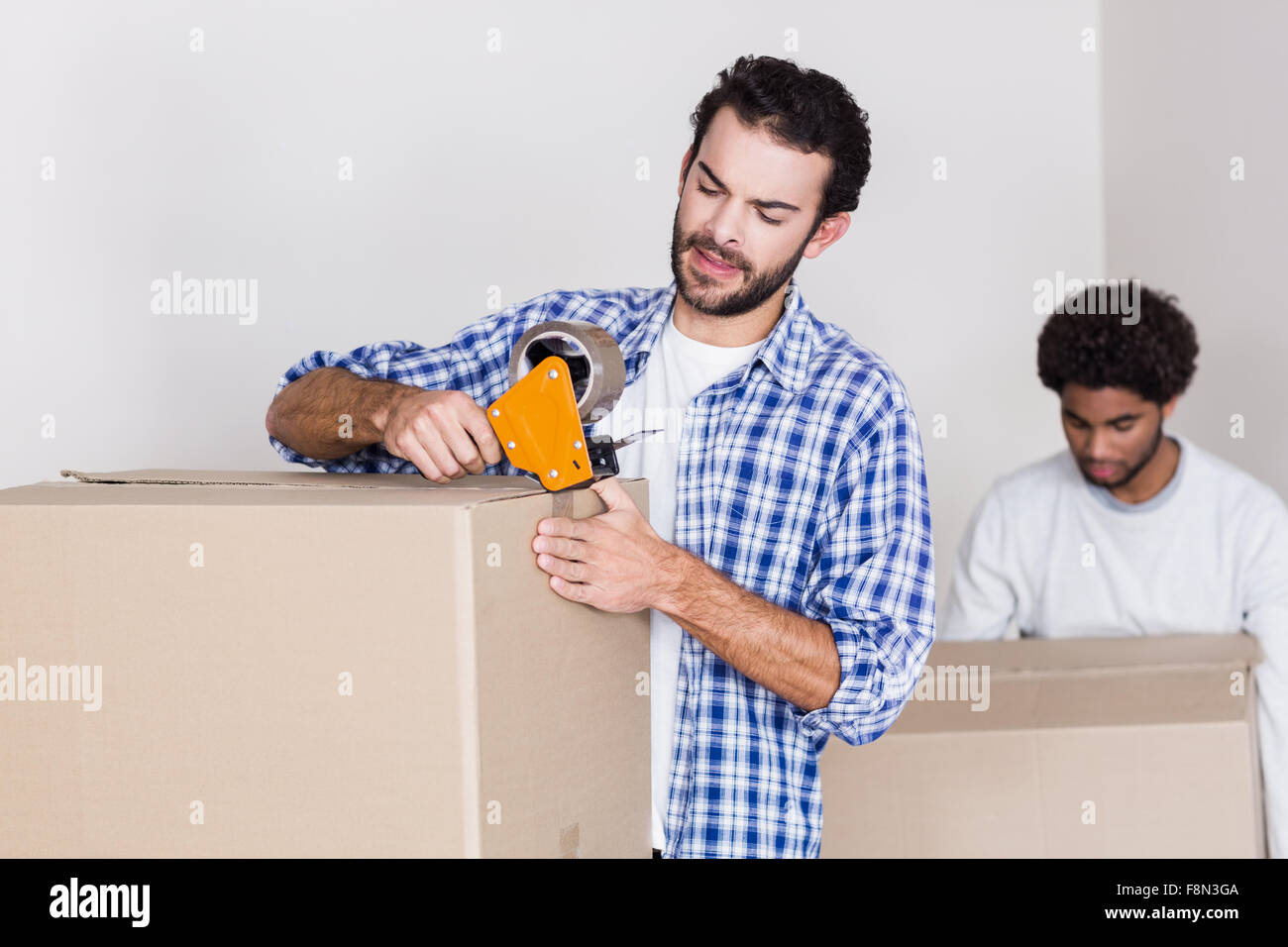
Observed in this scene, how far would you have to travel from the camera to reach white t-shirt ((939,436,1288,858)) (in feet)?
6.28

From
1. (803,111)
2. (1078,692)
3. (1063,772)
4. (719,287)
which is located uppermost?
(803,111)

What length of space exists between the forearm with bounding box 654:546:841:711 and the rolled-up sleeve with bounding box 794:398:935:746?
2 centimetres

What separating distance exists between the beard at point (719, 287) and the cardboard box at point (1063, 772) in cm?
64

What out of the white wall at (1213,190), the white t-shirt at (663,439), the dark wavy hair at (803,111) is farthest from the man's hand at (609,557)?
the white wall at (1213,190)

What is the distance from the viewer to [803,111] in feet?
4.28

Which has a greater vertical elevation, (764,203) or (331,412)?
(764,203)

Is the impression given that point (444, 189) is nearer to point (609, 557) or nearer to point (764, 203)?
point (764, 203)

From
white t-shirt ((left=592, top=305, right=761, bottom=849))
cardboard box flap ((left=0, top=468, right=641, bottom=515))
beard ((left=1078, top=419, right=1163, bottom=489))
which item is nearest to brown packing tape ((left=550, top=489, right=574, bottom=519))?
cardboard box flap ((left=0, top=468, right=641, bottom=515))

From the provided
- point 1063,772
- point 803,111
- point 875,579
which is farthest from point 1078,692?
point 803,111

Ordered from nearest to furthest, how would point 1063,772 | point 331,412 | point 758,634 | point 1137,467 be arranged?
point 758,634, point 331,412, point 1063,772, point 1137,467

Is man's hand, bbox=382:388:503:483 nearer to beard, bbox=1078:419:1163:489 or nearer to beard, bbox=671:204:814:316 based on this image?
beard, bbox=671:204:814:316

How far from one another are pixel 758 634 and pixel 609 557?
19cm

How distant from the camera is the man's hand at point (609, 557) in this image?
0.87 metres

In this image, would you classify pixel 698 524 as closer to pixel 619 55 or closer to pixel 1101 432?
pixel 1101 432
